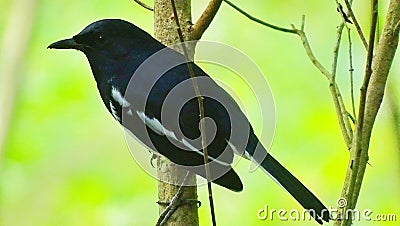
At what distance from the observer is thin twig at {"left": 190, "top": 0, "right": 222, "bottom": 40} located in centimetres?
246

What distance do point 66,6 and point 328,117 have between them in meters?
1.82

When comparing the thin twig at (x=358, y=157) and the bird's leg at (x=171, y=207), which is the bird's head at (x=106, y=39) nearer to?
the bird's leg at (x=171, y=207)

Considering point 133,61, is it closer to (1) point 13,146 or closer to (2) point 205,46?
(2) point 205,46

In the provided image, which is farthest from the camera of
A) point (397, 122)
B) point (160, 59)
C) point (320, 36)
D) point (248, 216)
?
point (320, 36)

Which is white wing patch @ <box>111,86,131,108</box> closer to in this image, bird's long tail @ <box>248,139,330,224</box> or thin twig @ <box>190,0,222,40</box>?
thin twig @ <box>190,0,222,40</box>

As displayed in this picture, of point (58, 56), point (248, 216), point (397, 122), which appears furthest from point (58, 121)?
point (397, 122)

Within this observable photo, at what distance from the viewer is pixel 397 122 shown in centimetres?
180

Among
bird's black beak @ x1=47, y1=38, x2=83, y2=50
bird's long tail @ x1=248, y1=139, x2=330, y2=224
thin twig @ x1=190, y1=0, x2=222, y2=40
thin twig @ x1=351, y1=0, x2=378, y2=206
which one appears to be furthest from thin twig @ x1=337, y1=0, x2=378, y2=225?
bird's black beak @ x1=47, y1=38, x2=83, y2=50

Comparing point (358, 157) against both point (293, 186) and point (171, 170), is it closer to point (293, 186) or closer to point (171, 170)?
point (293, 186)

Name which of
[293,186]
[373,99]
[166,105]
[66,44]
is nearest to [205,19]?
[166,105]

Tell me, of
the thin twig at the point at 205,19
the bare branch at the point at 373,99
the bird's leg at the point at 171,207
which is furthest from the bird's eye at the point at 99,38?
the bare branch at the point at 373,99

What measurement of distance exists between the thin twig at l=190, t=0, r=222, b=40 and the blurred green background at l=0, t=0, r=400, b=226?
1.23m

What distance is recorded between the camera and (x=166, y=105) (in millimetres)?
2395

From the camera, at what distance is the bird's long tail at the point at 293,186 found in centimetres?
208
